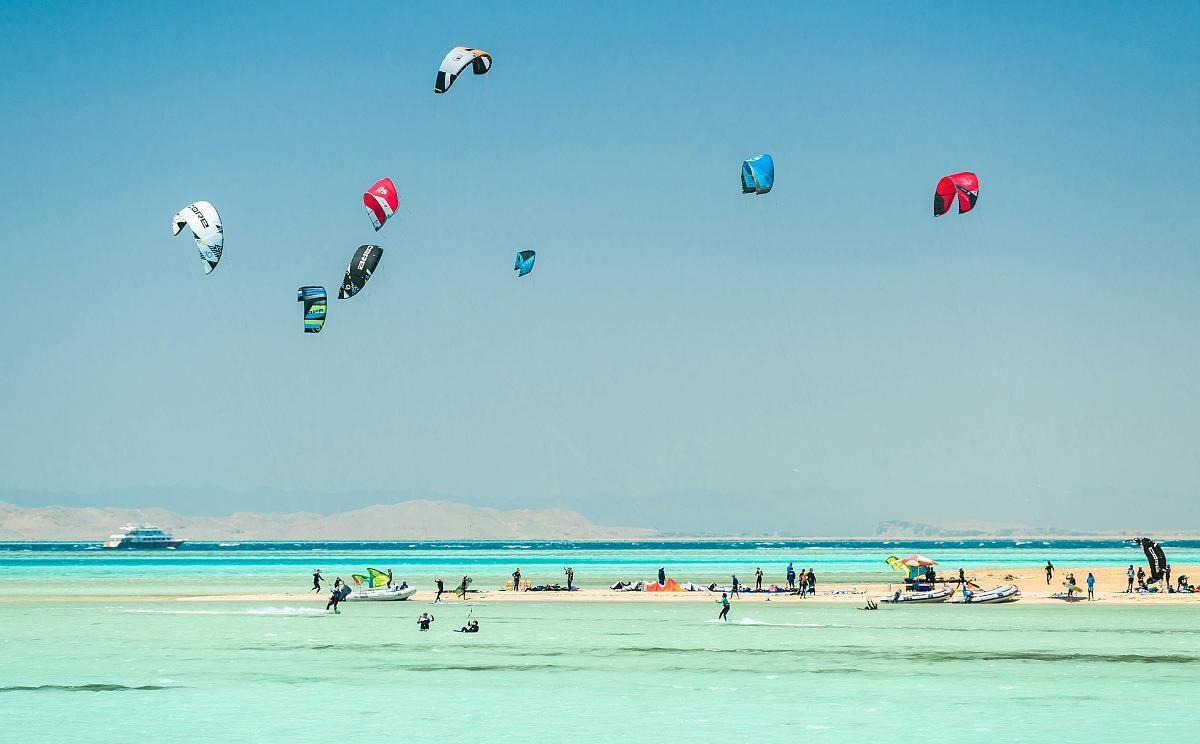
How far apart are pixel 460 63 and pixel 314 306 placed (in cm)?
1003

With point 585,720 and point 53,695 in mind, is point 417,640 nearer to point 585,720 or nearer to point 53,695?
point 53,695

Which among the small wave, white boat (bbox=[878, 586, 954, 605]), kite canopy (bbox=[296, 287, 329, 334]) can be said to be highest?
kite canopy (bbox=[296, 287, 329, 334])

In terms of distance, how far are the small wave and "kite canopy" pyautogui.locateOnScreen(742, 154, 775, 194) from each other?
24313mm

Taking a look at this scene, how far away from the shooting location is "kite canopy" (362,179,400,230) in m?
45.4

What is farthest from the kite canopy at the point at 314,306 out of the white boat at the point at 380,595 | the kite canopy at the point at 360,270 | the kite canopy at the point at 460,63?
the white boat at the point at 380,595

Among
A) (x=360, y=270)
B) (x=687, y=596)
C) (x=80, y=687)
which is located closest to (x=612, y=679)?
(x=80, y=687)

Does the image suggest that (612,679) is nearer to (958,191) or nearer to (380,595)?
(958,191)

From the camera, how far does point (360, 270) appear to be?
4569 cm

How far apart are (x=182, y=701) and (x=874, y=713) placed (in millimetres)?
13562

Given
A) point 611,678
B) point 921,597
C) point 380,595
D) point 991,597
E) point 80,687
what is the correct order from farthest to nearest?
point 380,595
point 991,597
point 921,597
point 611,678
point 80,687

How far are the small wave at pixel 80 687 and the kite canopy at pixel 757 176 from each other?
24.3 meters

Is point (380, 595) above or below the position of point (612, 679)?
above

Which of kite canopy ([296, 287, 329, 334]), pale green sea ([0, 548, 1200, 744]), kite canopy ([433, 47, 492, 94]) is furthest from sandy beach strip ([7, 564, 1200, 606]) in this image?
kite canopy ([433, 47, 492, 94])

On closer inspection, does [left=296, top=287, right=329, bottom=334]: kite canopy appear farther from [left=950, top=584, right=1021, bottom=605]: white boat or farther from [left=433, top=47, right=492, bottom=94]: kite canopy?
[left=950, top=584, right=1021, bottom=605]: white boat
